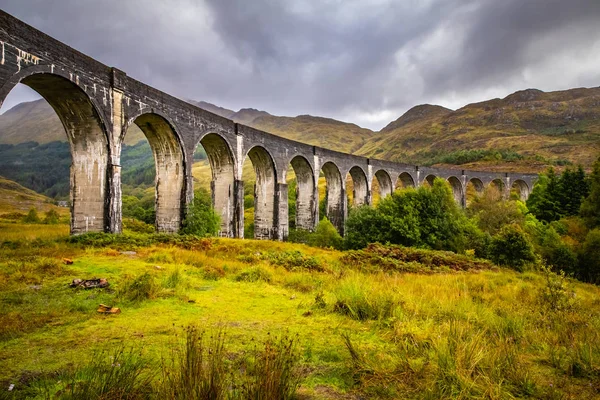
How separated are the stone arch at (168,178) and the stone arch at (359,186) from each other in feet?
64.4

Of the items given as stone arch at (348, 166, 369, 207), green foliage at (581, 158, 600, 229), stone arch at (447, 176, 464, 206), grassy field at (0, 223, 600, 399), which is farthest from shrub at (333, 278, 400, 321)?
stone arch at (447, 176, 464, 206)

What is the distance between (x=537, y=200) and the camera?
35.2m

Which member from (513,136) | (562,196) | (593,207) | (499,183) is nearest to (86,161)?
(593,207)


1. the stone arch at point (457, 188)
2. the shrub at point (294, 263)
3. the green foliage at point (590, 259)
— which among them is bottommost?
the green foliage at point (590, 259)

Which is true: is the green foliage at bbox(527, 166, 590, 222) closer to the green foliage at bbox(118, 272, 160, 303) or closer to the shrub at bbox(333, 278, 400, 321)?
the shrub at bbox(333, 278, 400, 321)

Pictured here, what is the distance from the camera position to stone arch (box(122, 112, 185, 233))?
54.7ft

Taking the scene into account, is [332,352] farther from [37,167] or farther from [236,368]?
[37,167]

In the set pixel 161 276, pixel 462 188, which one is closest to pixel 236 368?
pixel 161 276

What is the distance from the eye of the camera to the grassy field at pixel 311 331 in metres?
2.83

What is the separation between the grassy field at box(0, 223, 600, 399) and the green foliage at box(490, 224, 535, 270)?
9.16 metres

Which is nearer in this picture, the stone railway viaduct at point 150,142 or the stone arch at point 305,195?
the stone railway viaduct at point 150,142

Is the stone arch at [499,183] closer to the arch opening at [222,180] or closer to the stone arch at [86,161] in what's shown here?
the arch opening at [222,180]

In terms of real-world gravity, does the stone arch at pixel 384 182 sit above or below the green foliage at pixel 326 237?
above

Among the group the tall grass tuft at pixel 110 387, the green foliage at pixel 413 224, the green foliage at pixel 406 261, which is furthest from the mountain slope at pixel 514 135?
the tall grass tuft at pixel 110 387
